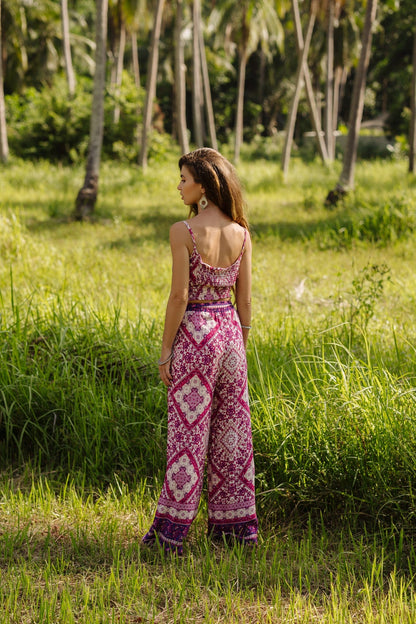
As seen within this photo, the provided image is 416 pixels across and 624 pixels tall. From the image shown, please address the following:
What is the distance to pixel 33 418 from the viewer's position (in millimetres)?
4520

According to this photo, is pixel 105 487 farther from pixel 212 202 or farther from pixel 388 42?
pixel 388 42

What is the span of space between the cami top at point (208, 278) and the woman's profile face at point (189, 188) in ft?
0.56

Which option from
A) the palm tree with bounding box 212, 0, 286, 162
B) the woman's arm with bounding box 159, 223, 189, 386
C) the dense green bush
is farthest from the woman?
the palm tree with bounding box 212, 0, 286, 162

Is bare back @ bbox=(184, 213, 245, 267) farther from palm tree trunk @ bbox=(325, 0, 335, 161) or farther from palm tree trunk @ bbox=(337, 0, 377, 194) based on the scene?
palm tree trunk @ bbox=(325, 0, 335, 161)

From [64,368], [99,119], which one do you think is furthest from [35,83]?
[64,368]

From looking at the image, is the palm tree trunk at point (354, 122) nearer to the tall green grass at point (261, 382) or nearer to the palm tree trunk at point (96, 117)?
the palm tree trunk at point (96, 117)

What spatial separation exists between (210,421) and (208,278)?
0.75 metres

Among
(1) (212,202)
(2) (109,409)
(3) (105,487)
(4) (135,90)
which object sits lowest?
(3) (105,487)

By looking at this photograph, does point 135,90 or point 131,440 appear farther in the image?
point 135,90

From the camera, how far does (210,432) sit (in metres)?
3.37

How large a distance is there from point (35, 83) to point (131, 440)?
32831 millimetres

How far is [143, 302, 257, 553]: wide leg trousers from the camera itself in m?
3.17

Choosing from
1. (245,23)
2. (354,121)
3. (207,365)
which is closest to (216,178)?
(207,365)

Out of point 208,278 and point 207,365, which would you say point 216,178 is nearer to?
point 208,278
